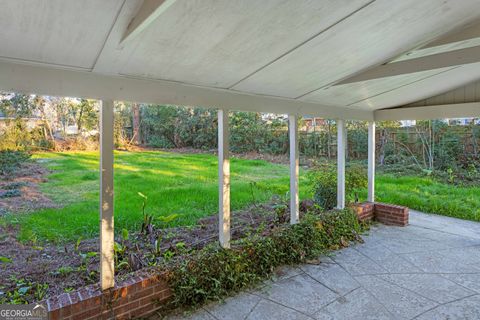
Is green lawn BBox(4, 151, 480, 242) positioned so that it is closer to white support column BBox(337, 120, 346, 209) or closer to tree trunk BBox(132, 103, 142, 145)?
tree trunk BBox(132, 103, 142, 145)

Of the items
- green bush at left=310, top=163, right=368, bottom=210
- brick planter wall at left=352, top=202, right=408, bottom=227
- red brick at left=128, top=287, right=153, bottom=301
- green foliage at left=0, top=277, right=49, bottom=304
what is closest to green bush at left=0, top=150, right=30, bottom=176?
green foliage at left=0, top=277, right=49, bottom=304

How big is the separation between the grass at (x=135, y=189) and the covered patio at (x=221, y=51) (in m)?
1.80

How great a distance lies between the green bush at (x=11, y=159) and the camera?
3.88m

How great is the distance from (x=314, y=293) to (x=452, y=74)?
345 centimetres

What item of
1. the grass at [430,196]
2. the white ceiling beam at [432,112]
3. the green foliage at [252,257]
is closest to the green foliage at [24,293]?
the green foliage at [252,257]

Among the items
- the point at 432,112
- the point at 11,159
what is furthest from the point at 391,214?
the point at 11,159

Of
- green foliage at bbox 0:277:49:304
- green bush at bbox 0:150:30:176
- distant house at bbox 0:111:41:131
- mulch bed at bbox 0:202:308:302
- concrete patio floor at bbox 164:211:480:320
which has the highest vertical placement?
distant house at bbox 0:111:41:131

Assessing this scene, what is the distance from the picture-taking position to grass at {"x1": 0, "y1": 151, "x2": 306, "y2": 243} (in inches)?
154

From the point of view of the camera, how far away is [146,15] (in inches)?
59.4

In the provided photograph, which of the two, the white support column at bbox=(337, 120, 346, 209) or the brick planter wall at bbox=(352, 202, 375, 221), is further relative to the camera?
the brick planter wall at bbox=(352, 202, 375, 221)

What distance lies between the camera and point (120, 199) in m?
4.81

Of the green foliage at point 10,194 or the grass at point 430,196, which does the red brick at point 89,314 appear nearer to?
the green foliage at point 10,194

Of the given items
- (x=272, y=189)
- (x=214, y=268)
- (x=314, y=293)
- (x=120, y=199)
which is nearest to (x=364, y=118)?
(x=272, y=189)

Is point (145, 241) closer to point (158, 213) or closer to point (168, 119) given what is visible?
point (158, 213)
